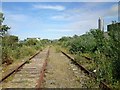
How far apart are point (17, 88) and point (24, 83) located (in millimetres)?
1146

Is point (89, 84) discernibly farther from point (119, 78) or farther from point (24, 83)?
point (24, 83)

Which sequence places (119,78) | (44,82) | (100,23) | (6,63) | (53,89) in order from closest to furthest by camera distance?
1. (53,89)
2. (119,78)
3. (44,82)
4. (6,63)
5. (100,23)

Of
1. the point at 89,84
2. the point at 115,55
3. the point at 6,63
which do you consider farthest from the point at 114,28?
the point at 6,63

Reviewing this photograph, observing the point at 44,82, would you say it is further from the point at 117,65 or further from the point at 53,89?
the point at 117,65

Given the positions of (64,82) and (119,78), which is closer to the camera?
(119,78)

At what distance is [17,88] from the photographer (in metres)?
10.4

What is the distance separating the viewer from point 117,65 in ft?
37.6

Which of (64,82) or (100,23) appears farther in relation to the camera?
(100,23)

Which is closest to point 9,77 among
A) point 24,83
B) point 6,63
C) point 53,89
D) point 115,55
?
point 24,83

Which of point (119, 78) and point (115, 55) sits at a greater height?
point (115, 55)

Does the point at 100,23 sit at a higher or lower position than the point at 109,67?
higher

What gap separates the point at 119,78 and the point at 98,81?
866 mm

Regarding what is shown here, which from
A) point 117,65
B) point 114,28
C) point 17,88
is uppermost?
point 114,28

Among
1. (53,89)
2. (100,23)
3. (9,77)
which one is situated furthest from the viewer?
(100,23)
